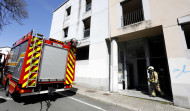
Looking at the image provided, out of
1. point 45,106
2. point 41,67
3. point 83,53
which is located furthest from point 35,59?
point 83,53

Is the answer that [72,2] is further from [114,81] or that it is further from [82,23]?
[114,81]

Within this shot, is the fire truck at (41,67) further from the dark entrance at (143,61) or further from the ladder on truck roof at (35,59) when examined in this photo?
the dark entrance at (143,61)

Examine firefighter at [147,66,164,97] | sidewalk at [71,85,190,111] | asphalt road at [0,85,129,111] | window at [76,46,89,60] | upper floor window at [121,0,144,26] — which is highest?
upper floor window at [121,0,144,26]

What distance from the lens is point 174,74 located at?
454 centimetres

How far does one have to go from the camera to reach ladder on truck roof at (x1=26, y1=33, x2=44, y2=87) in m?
3.70

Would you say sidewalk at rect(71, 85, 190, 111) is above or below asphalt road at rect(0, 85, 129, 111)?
below

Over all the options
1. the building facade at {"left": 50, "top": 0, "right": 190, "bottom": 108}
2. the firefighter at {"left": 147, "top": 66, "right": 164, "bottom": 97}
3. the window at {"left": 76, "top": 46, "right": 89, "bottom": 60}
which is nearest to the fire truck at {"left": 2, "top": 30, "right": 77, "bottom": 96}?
the building facade at {"left": 50, "top": 0, "right": 190, "bottom": 108}

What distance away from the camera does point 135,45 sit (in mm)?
8047

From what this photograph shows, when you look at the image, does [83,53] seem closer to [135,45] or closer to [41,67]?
[135,45]

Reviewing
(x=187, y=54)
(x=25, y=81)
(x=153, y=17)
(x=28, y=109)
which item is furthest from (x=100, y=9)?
(x=28, y=109)

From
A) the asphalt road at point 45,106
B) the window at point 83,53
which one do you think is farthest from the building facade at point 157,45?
the window at point 83,53

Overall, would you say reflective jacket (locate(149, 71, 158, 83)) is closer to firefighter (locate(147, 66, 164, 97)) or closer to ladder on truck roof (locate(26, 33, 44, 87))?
firefighter (locate(147, 66, 164, 97))

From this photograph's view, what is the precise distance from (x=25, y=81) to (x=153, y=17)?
317 inches

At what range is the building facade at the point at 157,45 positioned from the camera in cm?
445
